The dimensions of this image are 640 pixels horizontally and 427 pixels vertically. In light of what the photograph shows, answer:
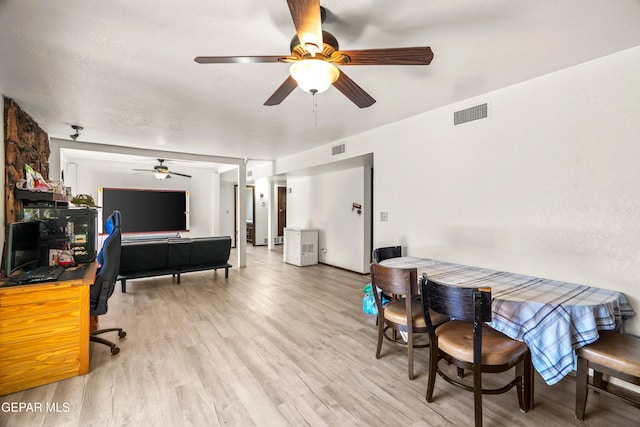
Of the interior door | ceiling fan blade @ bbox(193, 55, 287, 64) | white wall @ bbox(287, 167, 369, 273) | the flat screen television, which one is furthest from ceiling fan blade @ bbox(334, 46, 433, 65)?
the interior door

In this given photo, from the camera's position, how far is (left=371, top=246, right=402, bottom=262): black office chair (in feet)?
11.0

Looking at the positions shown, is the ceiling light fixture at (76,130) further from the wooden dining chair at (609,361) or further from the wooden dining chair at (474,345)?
the wooden dining chair at (609,361)

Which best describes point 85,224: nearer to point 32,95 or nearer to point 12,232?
point 12,232

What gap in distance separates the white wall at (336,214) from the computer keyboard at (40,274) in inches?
175

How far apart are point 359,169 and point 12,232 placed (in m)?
4.83

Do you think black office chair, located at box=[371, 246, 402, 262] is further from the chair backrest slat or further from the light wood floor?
the chair backrest slat

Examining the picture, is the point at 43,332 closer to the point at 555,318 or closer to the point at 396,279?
the point at 396,279

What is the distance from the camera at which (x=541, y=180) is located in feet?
8.72

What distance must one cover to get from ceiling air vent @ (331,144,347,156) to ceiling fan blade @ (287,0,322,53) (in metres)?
3.42

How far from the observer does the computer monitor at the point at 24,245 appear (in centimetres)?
231

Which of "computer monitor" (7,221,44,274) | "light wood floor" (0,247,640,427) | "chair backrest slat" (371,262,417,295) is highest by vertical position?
"computer monitor" (7,221,44,274)

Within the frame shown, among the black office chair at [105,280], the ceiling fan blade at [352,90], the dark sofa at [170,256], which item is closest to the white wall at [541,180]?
the ceiling fan blade at [352,90]

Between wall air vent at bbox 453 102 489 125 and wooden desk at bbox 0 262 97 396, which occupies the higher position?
wall air vent at bbox 453 102 489 125

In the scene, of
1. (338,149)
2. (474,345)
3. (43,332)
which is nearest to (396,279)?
(474,345)
